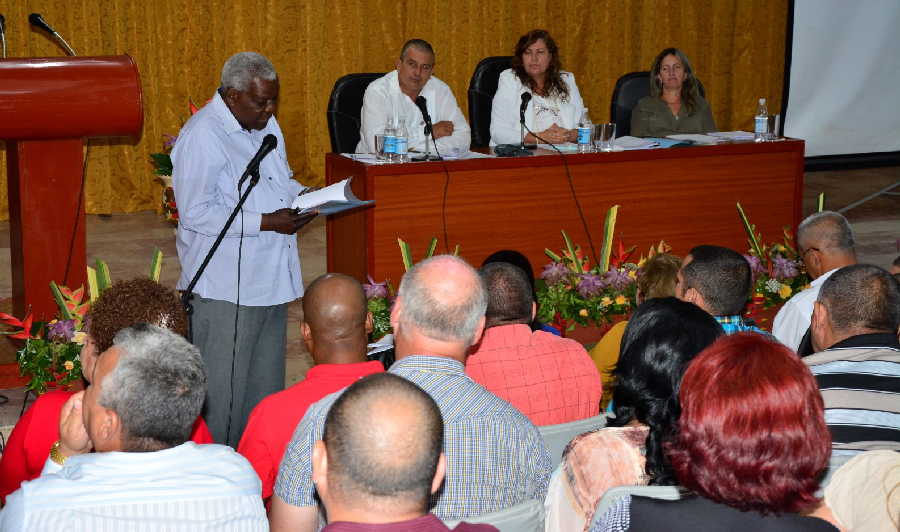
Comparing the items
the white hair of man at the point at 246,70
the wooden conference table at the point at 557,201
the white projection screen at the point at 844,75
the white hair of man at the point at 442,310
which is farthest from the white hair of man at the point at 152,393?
the white projection screen at the point at 844,75

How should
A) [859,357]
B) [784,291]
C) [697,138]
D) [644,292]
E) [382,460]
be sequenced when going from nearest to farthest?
1. [382,460]
2. [859,357]
3. [644,292]
4. [784,291]
5. [697,138]

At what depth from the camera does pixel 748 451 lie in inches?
63.9

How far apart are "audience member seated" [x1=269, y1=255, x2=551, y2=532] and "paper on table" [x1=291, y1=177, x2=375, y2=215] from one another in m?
1.27

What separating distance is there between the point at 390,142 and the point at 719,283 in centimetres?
222

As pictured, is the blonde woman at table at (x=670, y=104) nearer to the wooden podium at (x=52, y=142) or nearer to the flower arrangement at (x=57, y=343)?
the wooden podium at (x=52, y=142)

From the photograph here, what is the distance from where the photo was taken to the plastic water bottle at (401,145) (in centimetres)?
488

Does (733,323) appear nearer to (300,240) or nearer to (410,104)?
(410,104)

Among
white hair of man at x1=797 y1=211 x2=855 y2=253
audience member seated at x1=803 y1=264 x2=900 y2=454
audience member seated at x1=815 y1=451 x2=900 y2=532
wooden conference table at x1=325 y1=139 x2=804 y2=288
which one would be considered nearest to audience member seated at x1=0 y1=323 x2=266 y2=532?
audience member seated at x1=815 y1=451 x2=900 y2=532

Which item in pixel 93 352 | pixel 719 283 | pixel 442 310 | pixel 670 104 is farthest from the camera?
pixel 670 104

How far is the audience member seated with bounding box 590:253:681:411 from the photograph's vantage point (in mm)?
3150

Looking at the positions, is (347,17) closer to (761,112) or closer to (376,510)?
(761,112)

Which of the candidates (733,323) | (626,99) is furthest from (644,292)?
(626,99)

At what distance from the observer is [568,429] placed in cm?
236

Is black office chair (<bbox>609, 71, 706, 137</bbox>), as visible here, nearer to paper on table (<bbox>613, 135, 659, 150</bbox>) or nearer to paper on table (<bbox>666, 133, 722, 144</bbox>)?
paper on table (<bbox>666, 133, 722, 144</bbox>)
